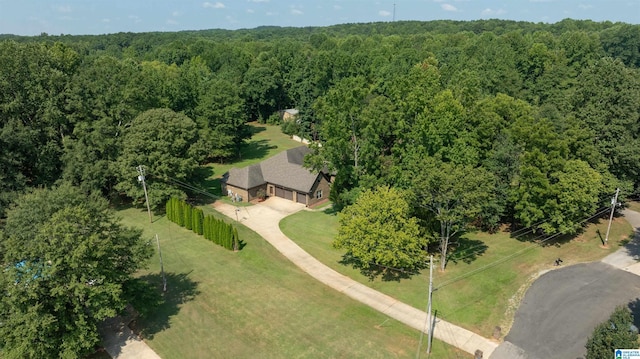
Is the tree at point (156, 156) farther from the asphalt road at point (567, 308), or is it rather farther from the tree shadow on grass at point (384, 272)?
the asphalt road at point (567, 308)

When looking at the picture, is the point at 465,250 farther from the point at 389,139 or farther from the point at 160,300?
the point at 160,300

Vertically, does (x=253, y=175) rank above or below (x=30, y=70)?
below

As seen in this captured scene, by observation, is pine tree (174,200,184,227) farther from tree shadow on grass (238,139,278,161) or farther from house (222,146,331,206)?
tree shadow on grass (238,139,278,161)

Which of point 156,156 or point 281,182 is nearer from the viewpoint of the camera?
point 156,156

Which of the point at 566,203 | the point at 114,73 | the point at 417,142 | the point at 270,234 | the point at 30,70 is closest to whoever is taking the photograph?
the point at 566,203

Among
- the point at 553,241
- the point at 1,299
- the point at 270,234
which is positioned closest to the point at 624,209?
the point at 553,241

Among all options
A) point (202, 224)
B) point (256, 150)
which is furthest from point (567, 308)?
point (256, 150)

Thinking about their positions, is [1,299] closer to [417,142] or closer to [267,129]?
[417,142]
